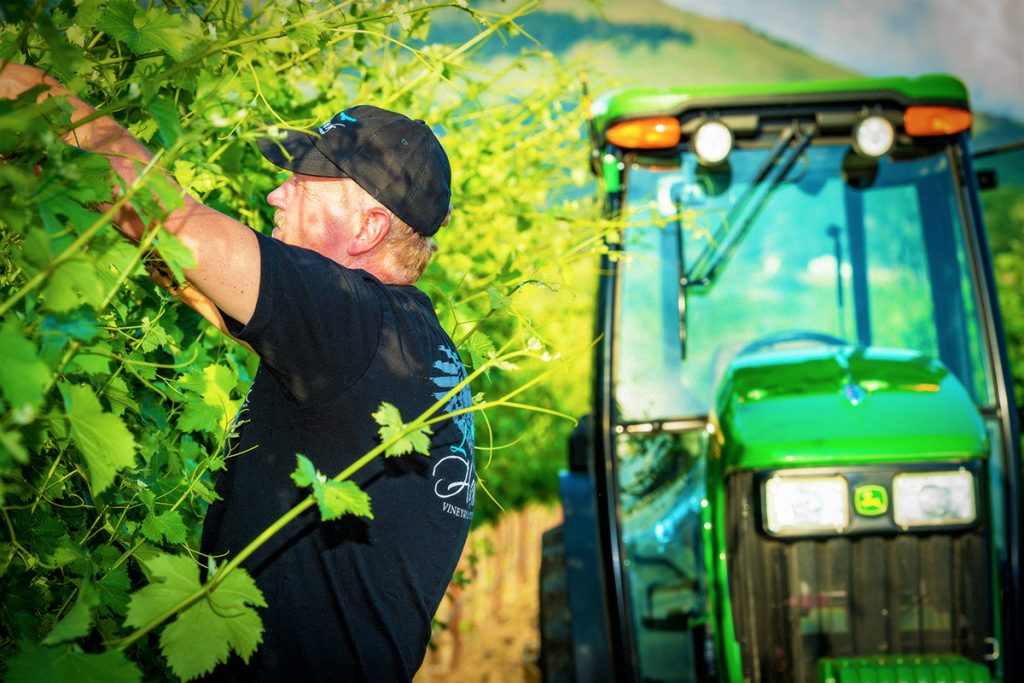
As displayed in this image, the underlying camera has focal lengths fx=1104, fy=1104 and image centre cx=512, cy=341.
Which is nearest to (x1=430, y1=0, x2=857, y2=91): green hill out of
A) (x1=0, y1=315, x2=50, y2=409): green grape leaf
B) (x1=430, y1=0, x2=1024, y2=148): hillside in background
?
(x1=430, y1=0, x2=1024, y2=148): hillside in background

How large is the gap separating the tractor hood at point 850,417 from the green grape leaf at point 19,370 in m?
2.55

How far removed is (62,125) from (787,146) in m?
2.92

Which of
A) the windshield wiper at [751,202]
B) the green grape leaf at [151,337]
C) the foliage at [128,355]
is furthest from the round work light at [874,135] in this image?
the green grape leaf at [151,337]

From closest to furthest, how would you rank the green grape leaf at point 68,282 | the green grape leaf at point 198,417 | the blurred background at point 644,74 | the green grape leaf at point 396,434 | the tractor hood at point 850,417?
the green grape leaf at point 68,282 < the green grape leaf at point 396,434 < the green grape leaf at point 198,417 < the tractor hood at point 850,417 < the blurred background at point 644,74

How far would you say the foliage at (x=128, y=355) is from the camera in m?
1.19

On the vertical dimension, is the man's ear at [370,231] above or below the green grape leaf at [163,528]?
above

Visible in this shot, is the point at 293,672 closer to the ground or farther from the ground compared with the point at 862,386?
closer to the ground

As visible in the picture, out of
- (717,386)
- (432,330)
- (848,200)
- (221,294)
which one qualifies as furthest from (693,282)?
(221,294)

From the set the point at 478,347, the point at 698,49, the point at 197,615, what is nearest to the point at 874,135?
the point at 478,347

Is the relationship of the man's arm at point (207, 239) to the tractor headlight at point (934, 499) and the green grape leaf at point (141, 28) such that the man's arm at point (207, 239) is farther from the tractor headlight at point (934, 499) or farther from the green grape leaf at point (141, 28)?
the tractor headlight at point (934, 499)

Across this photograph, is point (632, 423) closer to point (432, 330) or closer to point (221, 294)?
point (432, 330)

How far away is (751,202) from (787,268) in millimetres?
433

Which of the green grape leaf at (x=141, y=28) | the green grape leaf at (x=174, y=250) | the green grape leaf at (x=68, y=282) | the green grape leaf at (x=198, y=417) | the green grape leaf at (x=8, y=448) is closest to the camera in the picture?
the green grape leaf at (x=8, y=448)

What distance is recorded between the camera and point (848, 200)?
4.11 meters
